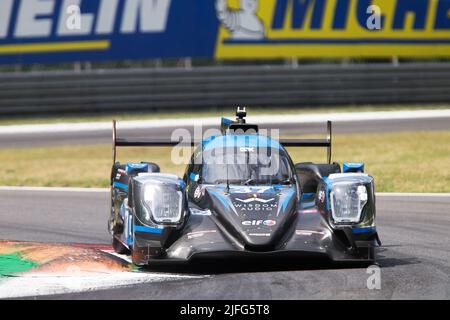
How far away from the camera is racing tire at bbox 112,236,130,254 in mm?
10414

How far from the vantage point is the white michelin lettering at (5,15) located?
80.8 feet

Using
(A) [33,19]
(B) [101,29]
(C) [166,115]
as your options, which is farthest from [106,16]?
(C) [166,115]

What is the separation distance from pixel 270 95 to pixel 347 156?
22.2 feet

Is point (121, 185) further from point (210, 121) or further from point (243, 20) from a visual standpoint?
point (243, 20)

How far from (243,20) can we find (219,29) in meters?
0.63

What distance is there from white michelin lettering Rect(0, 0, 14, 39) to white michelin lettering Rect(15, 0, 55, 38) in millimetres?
228

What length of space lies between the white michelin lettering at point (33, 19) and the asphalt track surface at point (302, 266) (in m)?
10.7

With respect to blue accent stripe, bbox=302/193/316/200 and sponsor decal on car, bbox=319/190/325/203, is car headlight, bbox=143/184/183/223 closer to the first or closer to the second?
sponsor decal on car, bbox=319/190/325/203

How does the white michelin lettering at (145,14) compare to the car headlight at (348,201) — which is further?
the white michelin lettering at (145,14)

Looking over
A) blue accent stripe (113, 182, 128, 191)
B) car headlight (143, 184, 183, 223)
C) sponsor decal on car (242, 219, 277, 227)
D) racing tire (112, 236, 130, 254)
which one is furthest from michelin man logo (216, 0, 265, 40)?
sponsor decal on car (242, 219, 277, 227)

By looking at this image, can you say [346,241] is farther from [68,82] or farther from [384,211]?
[68,82]

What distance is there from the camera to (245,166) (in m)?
10.4

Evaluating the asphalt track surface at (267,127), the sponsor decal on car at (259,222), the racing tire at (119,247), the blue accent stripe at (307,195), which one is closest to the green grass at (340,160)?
the asphalt track surface at (267,127)

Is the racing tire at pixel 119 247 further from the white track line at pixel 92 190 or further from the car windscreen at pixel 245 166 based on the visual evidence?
the white track line at pixel 92 190
